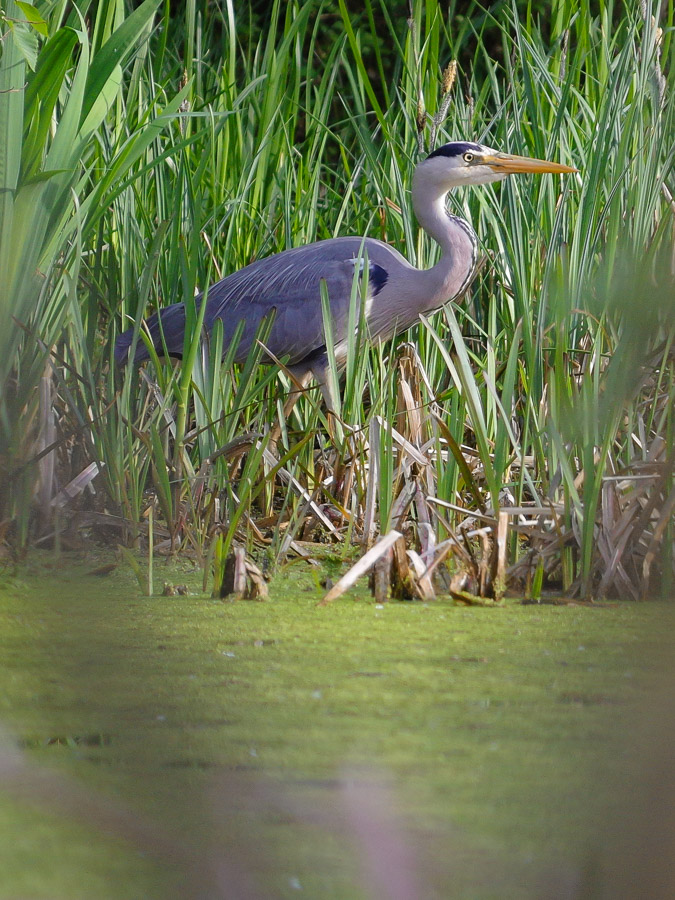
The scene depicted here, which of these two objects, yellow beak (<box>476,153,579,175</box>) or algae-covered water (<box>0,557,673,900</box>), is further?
yellow beak (<box>476,153,579,175</box>)

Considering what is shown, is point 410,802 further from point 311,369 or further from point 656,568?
point 311,369

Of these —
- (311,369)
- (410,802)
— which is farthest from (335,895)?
(311,369)

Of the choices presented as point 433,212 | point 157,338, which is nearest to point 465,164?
point 433,212

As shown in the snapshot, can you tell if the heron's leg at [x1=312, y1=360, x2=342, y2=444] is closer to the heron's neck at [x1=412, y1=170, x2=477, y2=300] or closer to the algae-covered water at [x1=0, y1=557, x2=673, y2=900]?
the heron's neck at [x1=412, y1=170, x2=477, y2=300]

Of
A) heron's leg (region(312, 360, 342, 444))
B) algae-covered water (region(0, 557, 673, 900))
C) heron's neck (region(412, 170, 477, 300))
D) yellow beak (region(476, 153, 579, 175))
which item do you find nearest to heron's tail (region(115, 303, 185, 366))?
heron's leg (region(312, 360, 342, 444))

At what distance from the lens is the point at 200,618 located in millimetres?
1516

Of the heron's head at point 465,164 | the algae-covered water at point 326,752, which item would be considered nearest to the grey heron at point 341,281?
the heron's head at point 465,164

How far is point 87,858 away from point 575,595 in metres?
1.10

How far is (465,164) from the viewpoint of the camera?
8.78 feet

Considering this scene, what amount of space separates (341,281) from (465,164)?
43cm

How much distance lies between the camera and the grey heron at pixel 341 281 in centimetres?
264

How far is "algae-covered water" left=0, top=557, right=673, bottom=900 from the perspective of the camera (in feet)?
2.08

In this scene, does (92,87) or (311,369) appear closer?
(92,87)

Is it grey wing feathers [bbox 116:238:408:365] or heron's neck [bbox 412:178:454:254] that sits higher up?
heron's neck [bbox 412:178:454:254]
